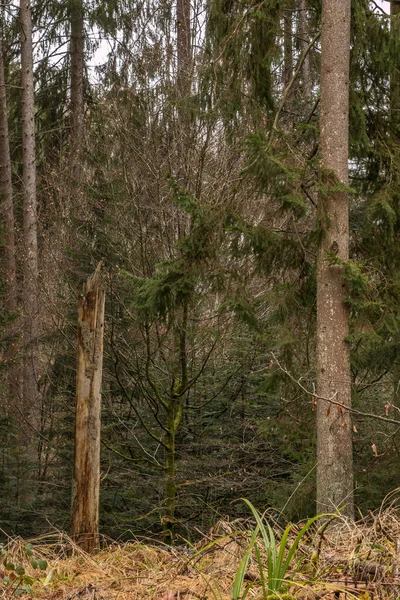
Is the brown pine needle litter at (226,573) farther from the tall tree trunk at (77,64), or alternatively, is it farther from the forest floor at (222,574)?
the tall tree trunk at (77,64)

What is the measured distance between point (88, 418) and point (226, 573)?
9.57 feet

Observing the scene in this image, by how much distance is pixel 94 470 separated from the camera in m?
6.09

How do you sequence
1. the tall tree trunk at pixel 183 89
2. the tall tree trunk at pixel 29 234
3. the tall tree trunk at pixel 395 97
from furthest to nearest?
the tall tree trunk at pixel 29 234, the tall tree trunk at pixel 183 89, the tall tree trunk at pixel 395 97

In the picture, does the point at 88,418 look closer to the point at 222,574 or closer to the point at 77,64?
the point at 222,574

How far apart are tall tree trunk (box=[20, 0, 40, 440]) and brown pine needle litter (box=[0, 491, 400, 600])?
829cm

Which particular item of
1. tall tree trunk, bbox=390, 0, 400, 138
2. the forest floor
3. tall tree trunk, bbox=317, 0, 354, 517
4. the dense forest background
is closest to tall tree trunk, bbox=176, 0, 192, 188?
the dense forest background

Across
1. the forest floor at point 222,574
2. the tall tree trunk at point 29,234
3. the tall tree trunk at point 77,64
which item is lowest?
the forest floor at point 222,574

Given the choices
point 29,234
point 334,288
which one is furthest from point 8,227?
point 334,288

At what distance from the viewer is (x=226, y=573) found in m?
3.35

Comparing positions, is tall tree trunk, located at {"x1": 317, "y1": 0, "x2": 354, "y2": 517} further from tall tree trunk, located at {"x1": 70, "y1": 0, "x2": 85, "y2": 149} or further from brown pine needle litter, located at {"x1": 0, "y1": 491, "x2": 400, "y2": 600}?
tall tree trunk, located at {"x1": 70, "y1": 0, "x2": 85, "y2": 149}

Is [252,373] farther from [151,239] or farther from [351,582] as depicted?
[351,582]

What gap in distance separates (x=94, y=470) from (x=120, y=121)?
4.85m

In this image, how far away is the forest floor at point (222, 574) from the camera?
9.70ft

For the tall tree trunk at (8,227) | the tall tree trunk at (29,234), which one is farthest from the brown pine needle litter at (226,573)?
the tall tree trunk at (8,227)
